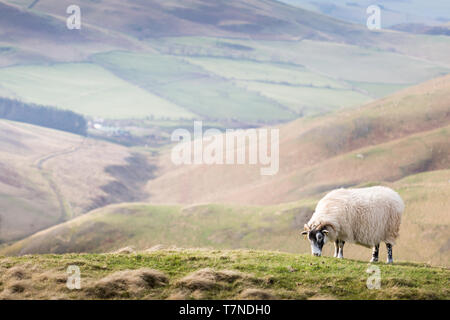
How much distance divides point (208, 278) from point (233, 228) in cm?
5231

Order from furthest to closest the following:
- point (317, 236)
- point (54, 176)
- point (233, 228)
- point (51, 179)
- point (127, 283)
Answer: point (54, 176), point (51, 179), point (233, 228), point (317, 236), point (127, 283)

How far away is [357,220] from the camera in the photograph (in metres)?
22.8

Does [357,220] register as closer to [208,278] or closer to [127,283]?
[208,278]

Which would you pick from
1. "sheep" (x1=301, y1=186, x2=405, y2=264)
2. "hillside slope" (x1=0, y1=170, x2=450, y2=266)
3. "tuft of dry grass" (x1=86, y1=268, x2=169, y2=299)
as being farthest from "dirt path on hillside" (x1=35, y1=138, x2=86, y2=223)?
"tuft of dry grass" (x1=86, y1=268, x2=169, y2=299)

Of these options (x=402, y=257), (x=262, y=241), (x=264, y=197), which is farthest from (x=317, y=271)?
(x=264, y=197)

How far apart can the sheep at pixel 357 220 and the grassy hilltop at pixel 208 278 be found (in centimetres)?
186

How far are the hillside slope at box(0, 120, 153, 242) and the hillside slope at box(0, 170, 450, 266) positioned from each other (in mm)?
20592

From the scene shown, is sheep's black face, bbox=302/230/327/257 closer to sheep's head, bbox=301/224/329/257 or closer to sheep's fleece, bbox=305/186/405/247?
sheep's head, bbox=301/224/329/257

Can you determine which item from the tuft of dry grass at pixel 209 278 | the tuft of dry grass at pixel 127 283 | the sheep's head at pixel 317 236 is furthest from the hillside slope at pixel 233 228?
the tuft of dry grass at pixel 127 283

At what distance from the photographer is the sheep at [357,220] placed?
72.6ft

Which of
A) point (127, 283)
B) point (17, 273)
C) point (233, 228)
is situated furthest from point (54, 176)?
point (127, 283)

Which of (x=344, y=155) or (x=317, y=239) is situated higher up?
(x=344, y=155)
